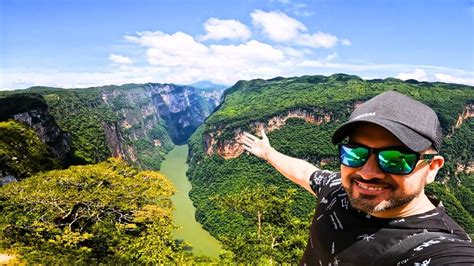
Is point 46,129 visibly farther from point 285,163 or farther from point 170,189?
point 285,163

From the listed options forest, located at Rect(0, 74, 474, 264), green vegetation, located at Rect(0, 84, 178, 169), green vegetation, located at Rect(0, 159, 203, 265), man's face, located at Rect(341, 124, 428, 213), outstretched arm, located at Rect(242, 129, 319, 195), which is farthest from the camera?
green vegetation, located at Rect(0, 84, 178, 169)

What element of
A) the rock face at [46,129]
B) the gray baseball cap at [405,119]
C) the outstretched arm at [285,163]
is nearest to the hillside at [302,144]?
the rock face at [46,129]

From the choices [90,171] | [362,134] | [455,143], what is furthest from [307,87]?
[362,134]

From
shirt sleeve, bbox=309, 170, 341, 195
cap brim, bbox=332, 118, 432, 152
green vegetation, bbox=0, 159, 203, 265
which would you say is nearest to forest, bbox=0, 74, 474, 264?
green vegetation, bbox=0, 159, 203, 265

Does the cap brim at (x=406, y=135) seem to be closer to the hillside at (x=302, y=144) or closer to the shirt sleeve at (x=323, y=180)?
the shirt sleeve at (x=323, y=180)

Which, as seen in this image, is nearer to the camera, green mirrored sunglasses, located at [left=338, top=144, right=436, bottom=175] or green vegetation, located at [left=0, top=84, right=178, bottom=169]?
green mirrored sunglasses, located at [left=338, top=144, right=436, bottom=175]

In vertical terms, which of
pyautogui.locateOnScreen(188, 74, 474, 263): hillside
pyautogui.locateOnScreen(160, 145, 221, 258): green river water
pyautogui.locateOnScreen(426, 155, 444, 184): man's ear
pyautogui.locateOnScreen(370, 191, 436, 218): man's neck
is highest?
pyautogui.locateOnScreen(426, 155, 444, 184): man's ear

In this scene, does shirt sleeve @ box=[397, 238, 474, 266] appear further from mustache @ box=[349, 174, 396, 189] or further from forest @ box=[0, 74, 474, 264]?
forest @ box=[0, 74, 474, 264]
